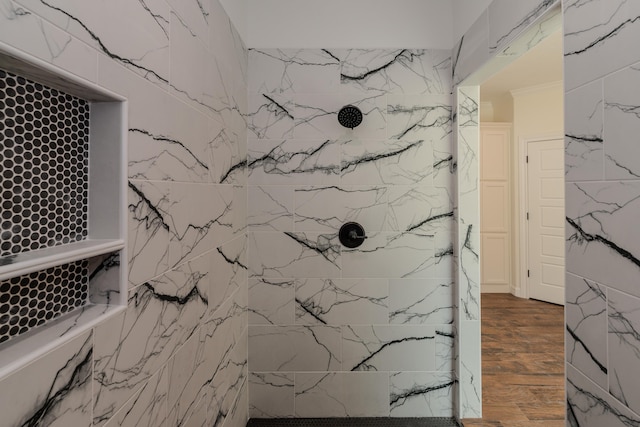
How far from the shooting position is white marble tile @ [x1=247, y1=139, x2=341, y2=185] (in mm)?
1924

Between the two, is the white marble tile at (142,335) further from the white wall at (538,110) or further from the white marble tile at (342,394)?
the white wall at (538,110)

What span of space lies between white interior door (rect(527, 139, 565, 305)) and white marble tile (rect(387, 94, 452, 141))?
2949 mm

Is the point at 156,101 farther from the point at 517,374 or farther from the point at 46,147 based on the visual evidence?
the point at 517,374

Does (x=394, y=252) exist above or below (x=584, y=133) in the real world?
below

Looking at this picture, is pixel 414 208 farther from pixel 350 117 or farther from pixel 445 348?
pixel 445 348

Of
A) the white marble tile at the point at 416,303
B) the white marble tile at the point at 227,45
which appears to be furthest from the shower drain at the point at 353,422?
the white marble tile at the point at 227,45

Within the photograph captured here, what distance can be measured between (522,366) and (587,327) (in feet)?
6.51

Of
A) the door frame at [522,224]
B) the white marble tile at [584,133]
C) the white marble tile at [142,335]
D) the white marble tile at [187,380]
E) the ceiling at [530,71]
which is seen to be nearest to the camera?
the white marble tile at [142,335]

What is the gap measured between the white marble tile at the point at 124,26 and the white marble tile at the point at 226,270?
71cm

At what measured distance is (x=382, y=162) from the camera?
1.93 m

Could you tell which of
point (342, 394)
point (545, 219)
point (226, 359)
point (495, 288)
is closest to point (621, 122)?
point (226, 359)

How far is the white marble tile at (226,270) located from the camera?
137cm

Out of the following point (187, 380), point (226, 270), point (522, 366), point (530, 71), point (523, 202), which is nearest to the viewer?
point (187, 380)

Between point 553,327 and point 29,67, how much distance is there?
4245 mm
